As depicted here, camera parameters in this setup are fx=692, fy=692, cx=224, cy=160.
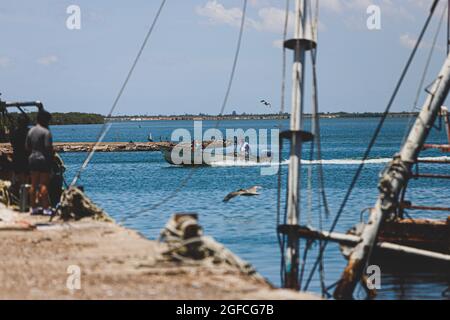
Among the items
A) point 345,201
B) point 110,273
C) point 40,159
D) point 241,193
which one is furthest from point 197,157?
point 110,273

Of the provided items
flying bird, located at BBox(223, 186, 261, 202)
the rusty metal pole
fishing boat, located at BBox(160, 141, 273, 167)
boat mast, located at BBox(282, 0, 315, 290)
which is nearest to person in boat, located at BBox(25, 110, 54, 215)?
boat mast, located at BBox(282, 0, 315, 290)

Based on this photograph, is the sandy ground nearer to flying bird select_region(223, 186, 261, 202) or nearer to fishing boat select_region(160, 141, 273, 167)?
flying bird select_region(223, 186, 261, 202)

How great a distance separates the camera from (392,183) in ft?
49.0

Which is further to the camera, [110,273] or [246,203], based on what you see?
[246,203]

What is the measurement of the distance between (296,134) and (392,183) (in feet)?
8.34

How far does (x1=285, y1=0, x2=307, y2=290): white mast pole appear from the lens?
14.1 meters

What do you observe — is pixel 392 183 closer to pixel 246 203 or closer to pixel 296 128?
pixel 296 128

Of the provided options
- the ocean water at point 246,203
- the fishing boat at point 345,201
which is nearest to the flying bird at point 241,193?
the ocean water at point 246,203

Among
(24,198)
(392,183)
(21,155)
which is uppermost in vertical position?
(21,155)

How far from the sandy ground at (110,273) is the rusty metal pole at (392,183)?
14.9 feet

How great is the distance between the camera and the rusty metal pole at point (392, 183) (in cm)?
1458

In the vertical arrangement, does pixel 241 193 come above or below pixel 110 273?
below
